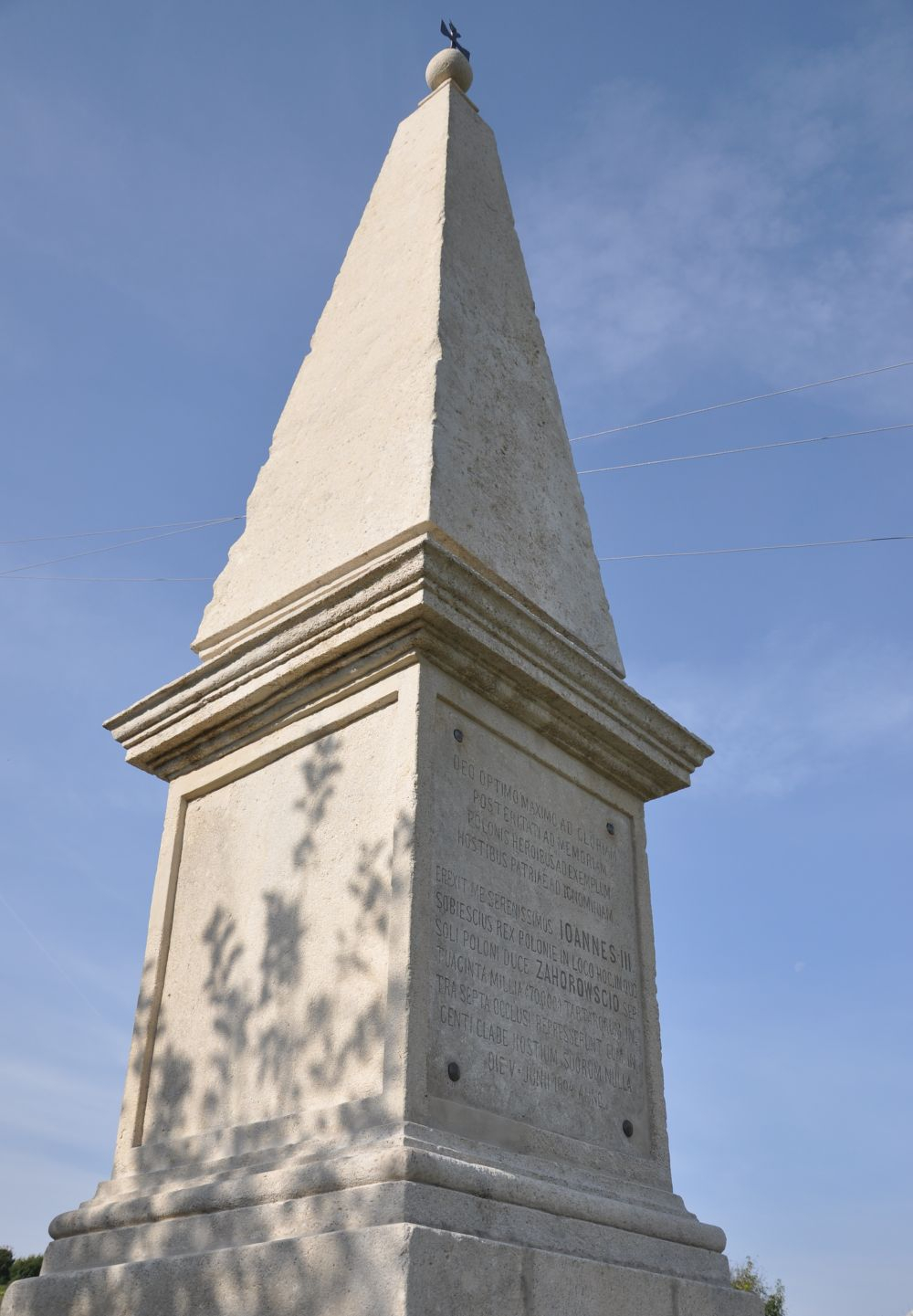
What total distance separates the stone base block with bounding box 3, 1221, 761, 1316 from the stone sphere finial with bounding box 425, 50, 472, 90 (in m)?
6.49

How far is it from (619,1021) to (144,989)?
2.00 metres

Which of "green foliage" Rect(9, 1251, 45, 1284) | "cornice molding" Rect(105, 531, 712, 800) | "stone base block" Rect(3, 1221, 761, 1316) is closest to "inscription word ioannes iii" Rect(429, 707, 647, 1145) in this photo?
"cornice molding" Rect(105, 531, 712, 800)

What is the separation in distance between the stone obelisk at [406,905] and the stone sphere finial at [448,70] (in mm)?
1582

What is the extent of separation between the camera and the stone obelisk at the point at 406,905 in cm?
389

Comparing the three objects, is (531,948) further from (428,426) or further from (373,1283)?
(428,426)

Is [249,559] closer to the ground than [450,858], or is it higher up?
higher up

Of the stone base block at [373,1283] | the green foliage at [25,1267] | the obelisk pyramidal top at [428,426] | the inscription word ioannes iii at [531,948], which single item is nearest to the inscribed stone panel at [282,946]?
the inscription word ioannes iii at [531,948]

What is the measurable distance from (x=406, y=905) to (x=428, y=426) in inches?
90.9

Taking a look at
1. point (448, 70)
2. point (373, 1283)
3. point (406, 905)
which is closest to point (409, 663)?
point (406, 905)

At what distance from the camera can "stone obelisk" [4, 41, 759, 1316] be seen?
12.8 feet

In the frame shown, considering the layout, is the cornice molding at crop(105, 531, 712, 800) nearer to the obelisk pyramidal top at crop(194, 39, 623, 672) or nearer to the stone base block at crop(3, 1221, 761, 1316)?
the obelisk pyramidal top at crop(194, 39, 623, 672)

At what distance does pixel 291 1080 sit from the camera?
4.34 meters

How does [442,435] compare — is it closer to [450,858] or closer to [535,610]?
[535,610]

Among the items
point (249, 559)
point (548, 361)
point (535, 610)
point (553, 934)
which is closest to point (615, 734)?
point (535, 610)
